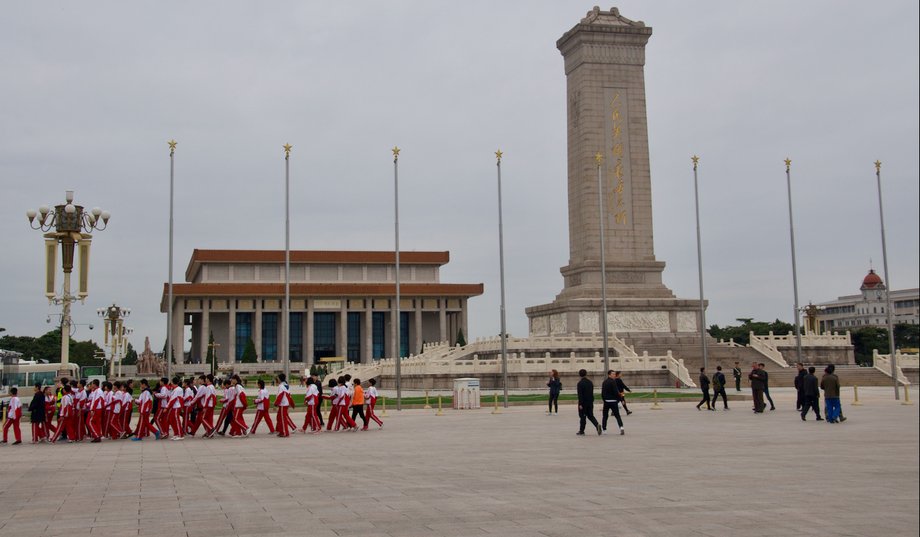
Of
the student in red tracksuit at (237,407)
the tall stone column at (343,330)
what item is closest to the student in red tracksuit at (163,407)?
the student in red tracksuit at (237,407)

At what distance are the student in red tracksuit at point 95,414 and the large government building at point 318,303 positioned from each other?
239 ft

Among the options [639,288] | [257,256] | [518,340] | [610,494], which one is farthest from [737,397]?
[257,256]

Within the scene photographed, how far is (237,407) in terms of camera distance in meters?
21.7

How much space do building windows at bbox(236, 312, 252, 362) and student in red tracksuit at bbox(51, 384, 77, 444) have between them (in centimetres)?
7900

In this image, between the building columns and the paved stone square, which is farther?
the building columns

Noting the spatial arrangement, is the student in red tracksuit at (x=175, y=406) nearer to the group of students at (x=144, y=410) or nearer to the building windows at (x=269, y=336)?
the group of students at (x=144, y=410)

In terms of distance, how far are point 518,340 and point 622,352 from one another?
5674mm

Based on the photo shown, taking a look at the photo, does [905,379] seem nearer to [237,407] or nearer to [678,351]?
[678,351]

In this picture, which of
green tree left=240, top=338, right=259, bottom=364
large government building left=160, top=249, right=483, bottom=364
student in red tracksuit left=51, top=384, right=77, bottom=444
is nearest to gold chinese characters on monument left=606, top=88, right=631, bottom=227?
student in red tracksuit left=51, top=384, right=77, bottom=444

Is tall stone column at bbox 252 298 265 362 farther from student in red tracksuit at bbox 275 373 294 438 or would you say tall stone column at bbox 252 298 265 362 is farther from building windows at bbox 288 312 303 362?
student in red tracksuit at bbox 275 373 294 438

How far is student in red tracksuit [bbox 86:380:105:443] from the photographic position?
21547 millimetres

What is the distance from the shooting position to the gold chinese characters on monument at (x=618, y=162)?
54312mm

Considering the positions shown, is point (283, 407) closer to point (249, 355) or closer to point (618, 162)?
point (618, 162)

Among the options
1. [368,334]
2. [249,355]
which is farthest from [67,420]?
[368,334]
